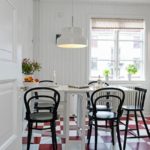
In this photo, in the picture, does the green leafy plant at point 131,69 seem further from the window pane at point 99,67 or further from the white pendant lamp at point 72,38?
the white pendant lamp at point 72,38

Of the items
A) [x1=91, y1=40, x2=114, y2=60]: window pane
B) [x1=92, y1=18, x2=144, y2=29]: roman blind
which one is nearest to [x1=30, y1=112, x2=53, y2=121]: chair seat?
[x1=91, y1=40, x2=114, y2=60]: window pane

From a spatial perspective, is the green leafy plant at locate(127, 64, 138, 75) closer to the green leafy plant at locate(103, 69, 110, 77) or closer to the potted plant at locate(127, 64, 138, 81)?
the potted plant at locate(127, 64, 138, 81)

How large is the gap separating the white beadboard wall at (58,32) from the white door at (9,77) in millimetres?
3697

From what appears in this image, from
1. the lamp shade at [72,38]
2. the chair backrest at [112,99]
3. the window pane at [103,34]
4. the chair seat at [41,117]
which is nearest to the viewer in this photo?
the chair seat at [41,117]

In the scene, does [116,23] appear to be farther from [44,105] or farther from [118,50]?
[44,105]

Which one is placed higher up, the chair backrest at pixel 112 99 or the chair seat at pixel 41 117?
the chair backrest at pixel 112 99

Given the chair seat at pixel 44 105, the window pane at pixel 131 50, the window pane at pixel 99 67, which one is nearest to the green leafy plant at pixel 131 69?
the window pane at pixel 131 50

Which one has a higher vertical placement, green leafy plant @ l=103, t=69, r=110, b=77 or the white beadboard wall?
the white beadboard wall

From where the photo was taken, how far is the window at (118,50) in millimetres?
5895

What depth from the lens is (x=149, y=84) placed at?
5.93m

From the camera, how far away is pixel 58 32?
5.68m

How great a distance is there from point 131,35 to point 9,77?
4.76 m

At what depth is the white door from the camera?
1583 millimetres

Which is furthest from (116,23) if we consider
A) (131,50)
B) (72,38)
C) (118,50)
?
(72,38)
